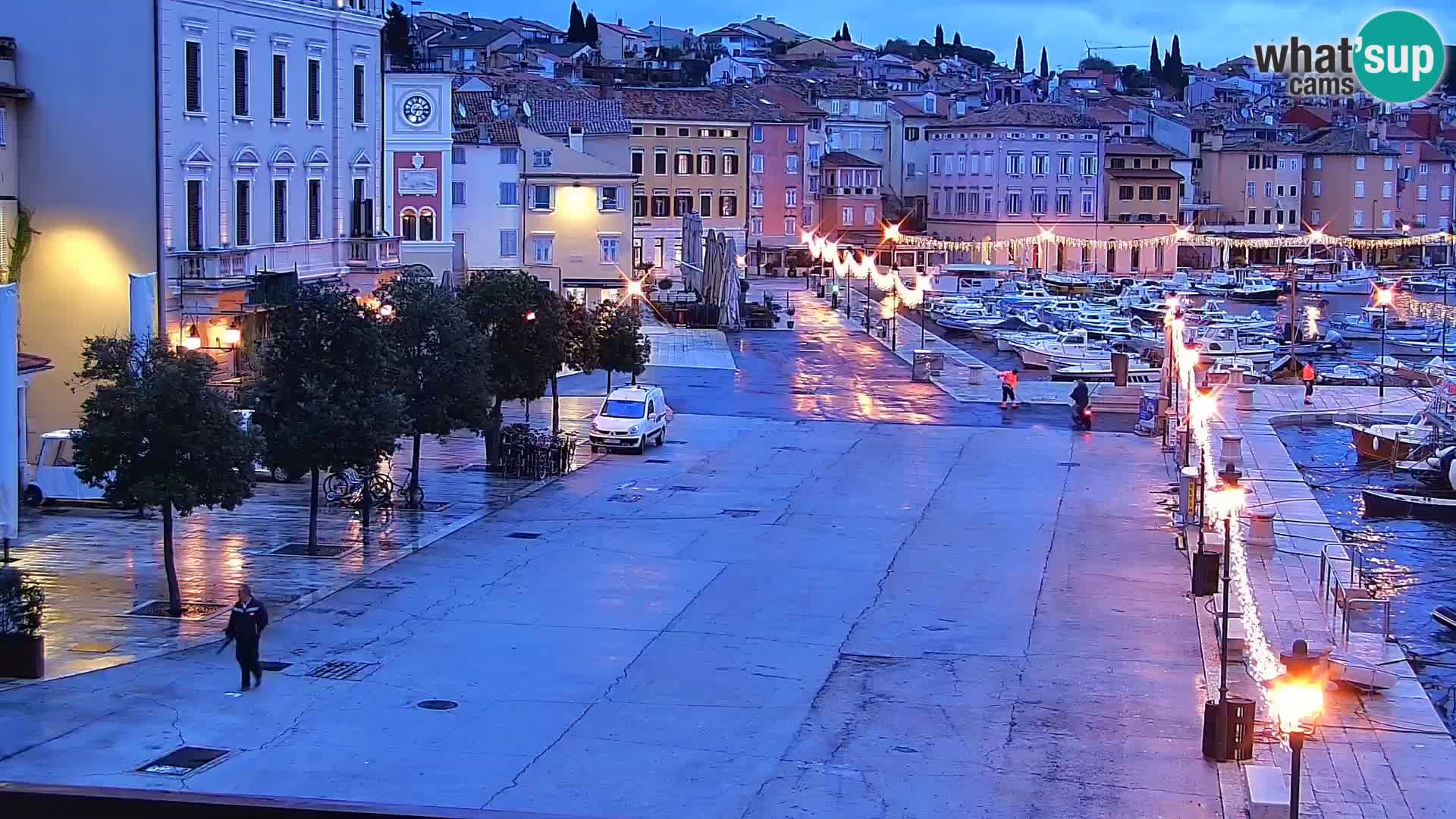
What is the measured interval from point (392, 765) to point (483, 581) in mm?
9451

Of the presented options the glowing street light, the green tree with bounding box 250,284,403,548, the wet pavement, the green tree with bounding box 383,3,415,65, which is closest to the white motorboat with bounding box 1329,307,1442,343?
the green tree with bounding box 383,3,415,65

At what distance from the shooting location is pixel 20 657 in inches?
792

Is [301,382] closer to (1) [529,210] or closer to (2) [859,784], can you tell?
(2) [859,784]

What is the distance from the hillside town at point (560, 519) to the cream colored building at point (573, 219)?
1.39ft

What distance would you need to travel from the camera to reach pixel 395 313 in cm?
3256

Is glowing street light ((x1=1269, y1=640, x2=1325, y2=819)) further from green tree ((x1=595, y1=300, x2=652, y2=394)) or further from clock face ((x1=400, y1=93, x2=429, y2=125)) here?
clock face ((x1=400, y1=93, x2=429, y2=125))

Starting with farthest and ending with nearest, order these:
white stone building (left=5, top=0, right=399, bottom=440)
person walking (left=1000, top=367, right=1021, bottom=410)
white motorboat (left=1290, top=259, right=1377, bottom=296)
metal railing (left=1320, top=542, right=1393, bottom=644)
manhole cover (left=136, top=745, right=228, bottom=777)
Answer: white motorboat (left=1290, top=259, right=1377, bottom=296) < person walking (left=1000, top=367, right=1021, bottom=410) < white stone building (left=5, top=0, right=399, bottom=440) < metal railing (left=1320, top=542, right=1393, bottom=644) < manhole cover (left=136, top=745, right=228, bottom=777)

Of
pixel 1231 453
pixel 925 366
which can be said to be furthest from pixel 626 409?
pixel 925 366

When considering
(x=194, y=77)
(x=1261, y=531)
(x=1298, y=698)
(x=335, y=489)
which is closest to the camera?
(x=1298, y=698)

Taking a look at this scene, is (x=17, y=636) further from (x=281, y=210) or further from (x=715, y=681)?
(x=281, y=210)

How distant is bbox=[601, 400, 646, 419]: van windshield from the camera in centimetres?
4147

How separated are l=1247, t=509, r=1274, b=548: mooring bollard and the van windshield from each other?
49.4 ft

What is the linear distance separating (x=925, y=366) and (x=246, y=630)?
41.6 meters

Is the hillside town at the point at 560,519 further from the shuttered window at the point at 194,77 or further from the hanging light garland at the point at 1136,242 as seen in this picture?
the hanging light garland at the point at 1136,242
